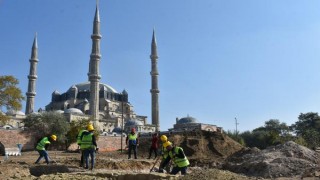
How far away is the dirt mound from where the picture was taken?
11.4m

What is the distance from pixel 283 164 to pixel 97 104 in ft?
104

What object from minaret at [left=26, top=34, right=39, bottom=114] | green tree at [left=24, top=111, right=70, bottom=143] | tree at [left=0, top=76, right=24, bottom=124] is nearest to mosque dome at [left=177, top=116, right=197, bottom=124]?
minaret at [left=26, top=34, right=39, bottom=114]

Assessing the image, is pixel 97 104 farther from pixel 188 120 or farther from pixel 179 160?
pixel 179 160

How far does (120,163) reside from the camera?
11.3m

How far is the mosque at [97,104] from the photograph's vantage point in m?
41.2

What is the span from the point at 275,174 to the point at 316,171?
55.0 inches

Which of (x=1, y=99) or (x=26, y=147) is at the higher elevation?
(x=1, y=99)

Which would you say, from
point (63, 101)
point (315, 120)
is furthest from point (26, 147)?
point (315, 120)

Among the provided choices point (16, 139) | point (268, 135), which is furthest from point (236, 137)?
point (16, 139)

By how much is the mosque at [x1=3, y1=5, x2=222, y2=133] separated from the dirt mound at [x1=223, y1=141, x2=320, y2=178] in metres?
22.8

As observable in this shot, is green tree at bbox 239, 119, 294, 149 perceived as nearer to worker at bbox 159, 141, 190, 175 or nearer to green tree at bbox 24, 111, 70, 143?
green tree at bbox 24, 111, 70, 143

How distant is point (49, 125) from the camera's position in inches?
1219

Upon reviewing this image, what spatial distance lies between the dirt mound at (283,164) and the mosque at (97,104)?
22790mm

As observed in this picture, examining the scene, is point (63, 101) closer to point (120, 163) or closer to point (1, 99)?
point (1, 99)
